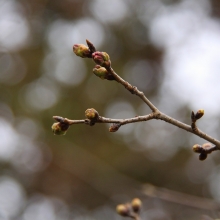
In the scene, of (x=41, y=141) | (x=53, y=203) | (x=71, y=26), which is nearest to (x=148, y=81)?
(x=71, y=26)

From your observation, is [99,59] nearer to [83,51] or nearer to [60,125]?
[83,51]

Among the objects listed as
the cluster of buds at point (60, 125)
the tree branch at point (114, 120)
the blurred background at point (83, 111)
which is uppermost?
the blurred background at point (83, 111)

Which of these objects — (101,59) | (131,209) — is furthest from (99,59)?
(131,209)

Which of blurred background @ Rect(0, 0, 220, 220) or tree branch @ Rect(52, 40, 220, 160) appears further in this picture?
blurred background @ Rect(0, 0, 220, 220)

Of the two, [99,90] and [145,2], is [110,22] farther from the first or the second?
[99,90]

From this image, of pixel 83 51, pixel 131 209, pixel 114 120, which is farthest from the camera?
pixel 131 209

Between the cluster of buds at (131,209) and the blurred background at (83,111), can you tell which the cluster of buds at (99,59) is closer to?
the cluster of buds at (131,209)

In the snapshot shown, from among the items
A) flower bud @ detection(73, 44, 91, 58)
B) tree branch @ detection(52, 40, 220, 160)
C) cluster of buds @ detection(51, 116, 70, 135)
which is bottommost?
cluster of buds @ detection(51, 116, 70, 135)

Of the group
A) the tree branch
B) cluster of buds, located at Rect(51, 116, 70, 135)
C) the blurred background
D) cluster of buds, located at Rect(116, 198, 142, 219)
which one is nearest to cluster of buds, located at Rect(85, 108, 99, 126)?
the tree branch

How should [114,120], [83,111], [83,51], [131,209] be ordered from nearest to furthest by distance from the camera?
1. [114,120]
2. [83,51]
3. [131,209]
4. [83,111]

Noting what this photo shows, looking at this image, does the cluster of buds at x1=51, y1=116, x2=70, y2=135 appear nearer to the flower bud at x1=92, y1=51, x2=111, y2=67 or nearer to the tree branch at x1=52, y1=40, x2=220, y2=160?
the tree branch at x1=52, y1=40, x2=220, y2=160

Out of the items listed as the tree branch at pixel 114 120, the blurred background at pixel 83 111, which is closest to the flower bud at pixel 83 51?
the tree branch at pixel 114 120

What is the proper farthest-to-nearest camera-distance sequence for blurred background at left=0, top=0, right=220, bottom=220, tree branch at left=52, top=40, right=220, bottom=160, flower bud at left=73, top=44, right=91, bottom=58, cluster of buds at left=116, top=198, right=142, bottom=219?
1. blurred background at left=0, top=0, right=220, bottom=220
2. cluster of buds at left=116, top=198, right=142, bottom=219
3. flower bud at left=73, top=44, right=91, bottom=58
4. tree branch at left=52, top=40, right=220, bottom=160
